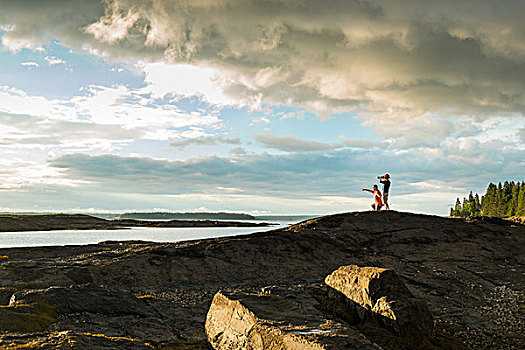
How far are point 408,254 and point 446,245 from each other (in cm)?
295

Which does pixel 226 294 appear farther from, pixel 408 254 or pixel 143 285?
pixel 408 254

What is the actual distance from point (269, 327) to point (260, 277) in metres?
9.01

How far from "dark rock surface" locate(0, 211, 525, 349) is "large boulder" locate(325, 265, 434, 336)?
47cm

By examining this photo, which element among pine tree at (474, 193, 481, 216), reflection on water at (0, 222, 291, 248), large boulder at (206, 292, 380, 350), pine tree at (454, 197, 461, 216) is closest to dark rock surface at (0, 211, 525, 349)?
large boulder at (206, 292, 380, 350)

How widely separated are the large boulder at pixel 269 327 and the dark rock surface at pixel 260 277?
0.80 m

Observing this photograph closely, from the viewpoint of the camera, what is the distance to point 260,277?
15.6 metres

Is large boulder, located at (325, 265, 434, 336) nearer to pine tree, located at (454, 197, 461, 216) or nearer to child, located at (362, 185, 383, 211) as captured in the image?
child, located at (362, 185, 383, 211)

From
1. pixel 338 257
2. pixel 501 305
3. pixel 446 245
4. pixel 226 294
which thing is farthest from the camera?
pixel 446 245

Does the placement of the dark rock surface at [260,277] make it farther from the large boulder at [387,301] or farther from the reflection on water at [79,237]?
the reflection on water at [79,237]

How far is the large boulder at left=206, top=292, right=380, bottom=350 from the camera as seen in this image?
19.5 ft

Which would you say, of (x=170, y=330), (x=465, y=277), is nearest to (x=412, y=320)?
(x=170, y=330)

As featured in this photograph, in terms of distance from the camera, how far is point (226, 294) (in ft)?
28.0

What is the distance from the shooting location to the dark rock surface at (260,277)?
8.23 meters

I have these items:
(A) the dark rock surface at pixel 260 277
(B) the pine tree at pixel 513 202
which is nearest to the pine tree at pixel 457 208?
(B) the pine tree at pixel 513 202
